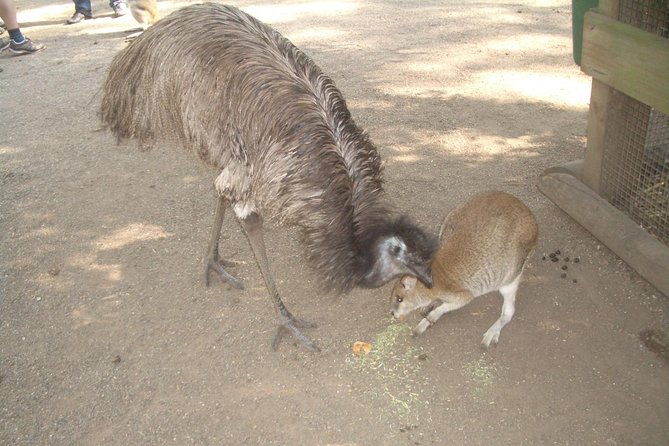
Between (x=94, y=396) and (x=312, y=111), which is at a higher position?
(x=312, y=111)

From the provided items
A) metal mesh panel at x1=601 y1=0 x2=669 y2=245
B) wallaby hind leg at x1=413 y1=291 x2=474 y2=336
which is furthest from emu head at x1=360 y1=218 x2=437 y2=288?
metal mesh panel at x1=601 y1=0 x2=669 y2=245

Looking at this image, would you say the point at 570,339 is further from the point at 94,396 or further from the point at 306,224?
the point at 94,396

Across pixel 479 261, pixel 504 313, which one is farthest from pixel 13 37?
pixel 504 313

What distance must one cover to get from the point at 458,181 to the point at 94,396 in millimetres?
3067

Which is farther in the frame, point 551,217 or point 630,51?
point 551,217

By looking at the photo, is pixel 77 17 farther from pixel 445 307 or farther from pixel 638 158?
pixel 638 158

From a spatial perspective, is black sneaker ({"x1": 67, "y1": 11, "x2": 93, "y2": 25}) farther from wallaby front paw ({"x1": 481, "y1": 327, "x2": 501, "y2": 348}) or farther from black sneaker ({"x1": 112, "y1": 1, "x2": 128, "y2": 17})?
wallaby front paw ({"x1": 481, "y1": 327, "x2": 501, "y2": 348})

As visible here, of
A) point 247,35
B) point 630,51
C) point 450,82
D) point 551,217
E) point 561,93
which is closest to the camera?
point 247,35

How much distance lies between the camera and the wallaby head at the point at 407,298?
364 cm

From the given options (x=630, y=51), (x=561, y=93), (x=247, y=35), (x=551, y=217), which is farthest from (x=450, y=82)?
(x=247, y=35)

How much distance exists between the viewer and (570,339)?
142 inches

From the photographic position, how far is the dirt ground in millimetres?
3242

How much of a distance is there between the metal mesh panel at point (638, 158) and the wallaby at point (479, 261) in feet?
3.53

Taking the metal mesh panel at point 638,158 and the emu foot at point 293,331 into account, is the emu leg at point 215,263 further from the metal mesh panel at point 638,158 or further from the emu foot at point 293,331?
the metal mesh panel at point 638,158
